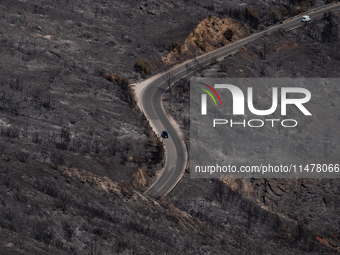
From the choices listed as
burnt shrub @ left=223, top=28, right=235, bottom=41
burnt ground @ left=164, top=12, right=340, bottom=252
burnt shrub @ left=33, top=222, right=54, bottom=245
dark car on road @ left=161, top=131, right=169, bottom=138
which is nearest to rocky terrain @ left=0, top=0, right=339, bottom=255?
burnt shrub @ left=33, top=222, right=54, bottom=245

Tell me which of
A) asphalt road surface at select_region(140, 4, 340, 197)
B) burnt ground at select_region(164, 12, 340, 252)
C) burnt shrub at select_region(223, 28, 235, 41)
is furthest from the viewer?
burnt shrub at select_region(223, 28, 235, 41)

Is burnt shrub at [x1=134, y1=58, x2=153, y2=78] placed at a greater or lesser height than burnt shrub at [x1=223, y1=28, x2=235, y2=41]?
lesser

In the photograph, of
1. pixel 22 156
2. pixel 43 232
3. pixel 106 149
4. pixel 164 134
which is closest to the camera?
pixel 43 232

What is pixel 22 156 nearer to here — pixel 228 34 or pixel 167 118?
pixel 167 118

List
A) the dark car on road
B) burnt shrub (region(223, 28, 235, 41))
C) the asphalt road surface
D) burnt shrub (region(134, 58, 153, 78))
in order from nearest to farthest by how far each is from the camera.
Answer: the asphalt road surface
the dark car on road
burnt shrub (region(134, 58, 153, 78))
burnt shrub (region(223, 28, 235, 41))

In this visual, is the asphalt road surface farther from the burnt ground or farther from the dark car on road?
the burnt ground

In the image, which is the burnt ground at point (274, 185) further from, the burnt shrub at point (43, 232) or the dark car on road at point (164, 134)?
the burnt shrub at point (43, 232)

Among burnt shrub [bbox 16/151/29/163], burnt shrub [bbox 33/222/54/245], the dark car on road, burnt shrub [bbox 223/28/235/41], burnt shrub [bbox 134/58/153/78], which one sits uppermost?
burnt shrub [bbox 223/28/235/41]

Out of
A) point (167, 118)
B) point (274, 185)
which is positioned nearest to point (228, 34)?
point (167, 118)

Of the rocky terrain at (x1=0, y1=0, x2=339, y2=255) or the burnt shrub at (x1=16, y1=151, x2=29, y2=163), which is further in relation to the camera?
the burnt shrub at (x1=16, y1=151, x2=29, y2=163)
